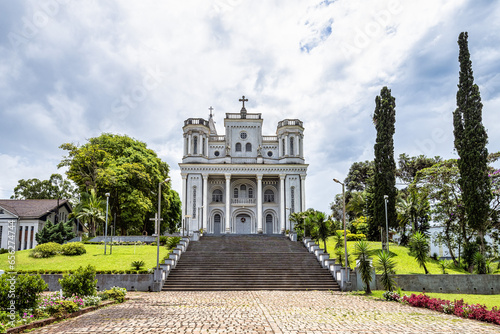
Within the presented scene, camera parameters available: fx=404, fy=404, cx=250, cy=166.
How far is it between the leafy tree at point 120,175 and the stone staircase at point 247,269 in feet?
39.0

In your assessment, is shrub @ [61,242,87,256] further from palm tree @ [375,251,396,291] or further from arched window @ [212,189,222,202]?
palm tree @ [375,251,396,291]

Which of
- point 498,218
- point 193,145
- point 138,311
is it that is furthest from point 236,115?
point 138,311

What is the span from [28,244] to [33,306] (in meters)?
31.2

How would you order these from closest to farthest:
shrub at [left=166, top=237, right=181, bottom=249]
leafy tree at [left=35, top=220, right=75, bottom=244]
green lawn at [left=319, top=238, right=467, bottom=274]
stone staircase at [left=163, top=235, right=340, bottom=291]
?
stone staircase at [left=163, top=235, right=340, bottom=291] < green lawn at [left=319, top=238, right=467, bottom=274] < shrub at [left=166, top=237, right=181, bottom=249] < leafy tree at [left=35, top=220, right=75, bottom=244]

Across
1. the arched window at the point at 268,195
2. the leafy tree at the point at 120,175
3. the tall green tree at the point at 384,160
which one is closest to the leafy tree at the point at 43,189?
the leafy tree at the point at 120,175

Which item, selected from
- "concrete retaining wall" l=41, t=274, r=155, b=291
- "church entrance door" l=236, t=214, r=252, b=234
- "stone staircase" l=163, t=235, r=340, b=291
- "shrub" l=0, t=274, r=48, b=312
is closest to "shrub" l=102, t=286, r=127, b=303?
"shrub" l=0, t=274, r=48, b=312

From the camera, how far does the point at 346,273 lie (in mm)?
22062

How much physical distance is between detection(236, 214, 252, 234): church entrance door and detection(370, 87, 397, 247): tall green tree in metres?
16.9

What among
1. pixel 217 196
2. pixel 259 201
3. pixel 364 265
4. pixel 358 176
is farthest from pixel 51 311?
pixel 358 176

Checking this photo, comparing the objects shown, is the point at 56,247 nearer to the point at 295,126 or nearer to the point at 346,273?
the point at 346,273

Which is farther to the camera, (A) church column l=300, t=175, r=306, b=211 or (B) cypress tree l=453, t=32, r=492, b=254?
(A) church column l=300, t=175, r=306, b=211

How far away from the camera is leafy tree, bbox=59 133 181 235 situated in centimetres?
4084

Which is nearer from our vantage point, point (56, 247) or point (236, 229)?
point (56, 247)

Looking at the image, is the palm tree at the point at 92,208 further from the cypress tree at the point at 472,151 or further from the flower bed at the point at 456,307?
the cypress tree at the point at 472,151
